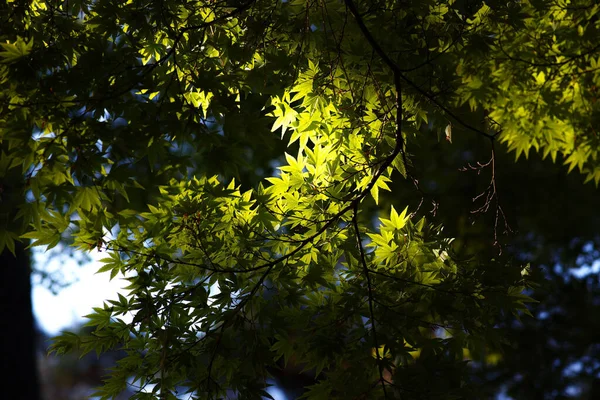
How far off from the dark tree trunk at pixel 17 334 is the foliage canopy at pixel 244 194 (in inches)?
140

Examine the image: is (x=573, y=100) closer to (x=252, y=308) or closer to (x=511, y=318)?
(x=252, y=308)

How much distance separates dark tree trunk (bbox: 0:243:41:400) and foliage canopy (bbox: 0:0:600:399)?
140 inches

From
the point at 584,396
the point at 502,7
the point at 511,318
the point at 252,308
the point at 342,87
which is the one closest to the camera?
the point at 252,308

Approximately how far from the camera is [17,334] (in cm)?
544

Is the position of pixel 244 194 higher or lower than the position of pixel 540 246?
lower

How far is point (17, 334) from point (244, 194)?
13.6ft

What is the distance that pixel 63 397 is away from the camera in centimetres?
1848

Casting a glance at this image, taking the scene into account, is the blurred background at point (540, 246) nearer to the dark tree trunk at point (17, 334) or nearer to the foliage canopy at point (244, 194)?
the dark tree trunk at point (17, 334)

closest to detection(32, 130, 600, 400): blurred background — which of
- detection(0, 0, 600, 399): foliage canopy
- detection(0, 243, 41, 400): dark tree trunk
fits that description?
detection(0, 243, 41, 400): dark tree trunk

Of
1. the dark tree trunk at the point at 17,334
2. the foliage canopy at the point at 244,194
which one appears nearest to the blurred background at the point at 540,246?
the dark tree trunk at the point at 17,334

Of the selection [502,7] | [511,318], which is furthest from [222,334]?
[511,318]

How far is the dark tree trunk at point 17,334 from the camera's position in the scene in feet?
17.4

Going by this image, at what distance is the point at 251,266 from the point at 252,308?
0.17m

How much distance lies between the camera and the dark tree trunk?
530 cm
